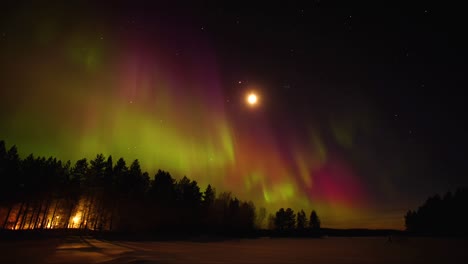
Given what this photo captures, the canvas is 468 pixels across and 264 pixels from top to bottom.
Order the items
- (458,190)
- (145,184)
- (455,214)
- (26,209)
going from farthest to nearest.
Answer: (458,190) → (455,214) → (145,184) → (26,209)

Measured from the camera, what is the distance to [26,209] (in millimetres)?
45375

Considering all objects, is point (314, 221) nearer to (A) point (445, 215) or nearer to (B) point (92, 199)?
(A) point (445, 215)

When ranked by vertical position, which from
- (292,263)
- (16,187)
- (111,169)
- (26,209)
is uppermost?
(111,169)

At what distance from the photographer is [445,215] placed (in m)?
83.2

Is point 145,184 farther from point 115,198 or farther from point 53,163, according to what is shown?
point 53,163

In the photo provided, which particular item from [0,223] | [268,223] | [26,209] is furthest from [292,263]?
[268,223]

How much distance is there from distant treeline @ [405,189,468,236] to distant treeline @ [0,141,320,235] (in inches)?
2720

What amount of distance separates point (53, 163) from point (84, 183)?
780cm

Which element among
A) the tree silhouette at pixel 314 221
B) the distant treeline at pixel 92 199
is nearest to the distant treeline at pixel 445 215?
the tree silhouette at pixel 314 221

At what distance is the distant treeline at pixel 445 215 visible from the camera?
78.9 metres

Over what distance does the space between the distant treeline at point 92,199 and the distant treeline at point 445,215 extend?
69.1m

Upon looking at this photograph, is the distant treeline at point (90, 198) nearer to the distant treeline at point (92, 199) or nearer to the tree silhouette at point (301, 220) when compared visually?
the distant treeline at point (92, 199)

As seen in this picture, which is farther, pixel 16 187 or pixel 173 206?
pixel 173 206

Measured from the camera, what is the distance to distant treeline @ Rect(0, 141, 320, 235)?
4323cm
